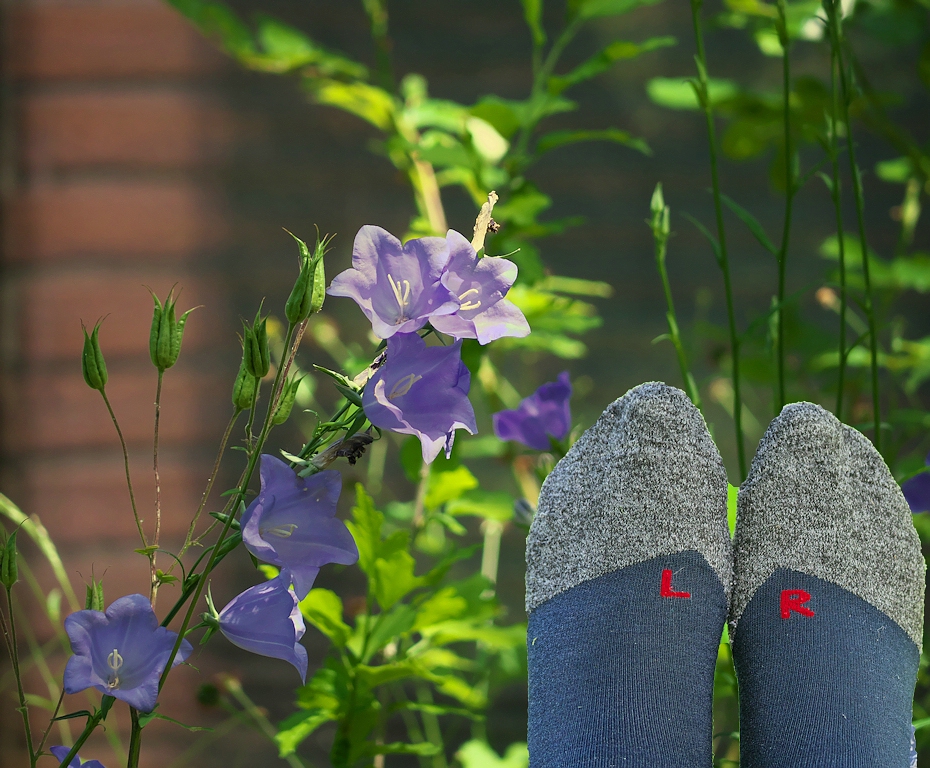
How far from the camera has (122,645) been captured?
0.32 metres

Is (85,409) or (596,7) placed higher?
(596,7)

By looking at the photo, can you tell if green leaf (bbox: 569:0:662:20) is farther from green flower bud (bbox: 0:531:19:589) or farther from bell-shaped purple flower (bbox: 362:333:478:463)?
green flower bud (bbox: 0:531:19:589)

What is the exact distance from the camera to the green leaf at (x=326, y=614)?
0.51 meters

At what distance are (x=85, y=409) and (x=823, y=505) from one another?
853 mm

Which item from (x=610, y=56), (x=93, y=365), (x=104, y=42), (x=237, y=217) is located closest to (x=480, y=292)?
(x=93, y=365)

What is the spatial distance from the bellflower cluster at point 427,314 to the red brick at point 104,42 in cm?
83

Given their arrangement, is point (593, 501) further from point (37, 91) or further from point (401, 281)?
point (37, 91)

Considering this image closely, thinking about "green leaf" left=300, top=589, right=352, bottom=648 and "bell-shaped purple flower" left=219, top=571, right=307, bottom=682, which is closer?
"bell-shaped purple flower" left=219, top=571, right=307, bottom=682

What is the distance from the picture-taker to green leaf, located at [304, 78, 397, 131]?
0.63 m

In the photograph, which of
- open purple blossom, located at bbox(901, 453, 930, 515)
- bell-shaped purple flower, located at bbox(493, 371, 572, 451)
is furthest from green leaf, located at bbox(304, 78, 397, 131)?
open purple blossom, located at bbox(901, 453, 930, 515)

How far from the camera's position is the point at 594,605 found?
62 centimetres

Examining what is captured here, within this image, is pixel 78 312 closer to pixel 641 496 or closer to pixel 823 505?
pixel 641 496

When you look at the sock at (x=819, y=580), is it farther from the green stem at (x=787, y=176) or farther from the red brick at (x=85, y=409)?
the red brick at (x=85, y=409)

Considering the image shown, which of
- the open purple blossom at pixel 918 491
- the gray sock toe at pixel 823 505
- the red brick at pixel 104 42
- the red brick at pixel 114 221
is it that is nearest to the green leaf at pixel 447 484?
the gray sock toe at pixel 823 505
